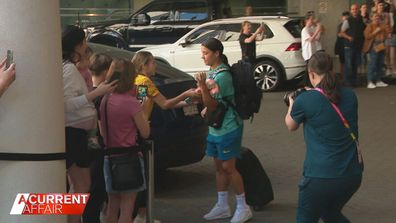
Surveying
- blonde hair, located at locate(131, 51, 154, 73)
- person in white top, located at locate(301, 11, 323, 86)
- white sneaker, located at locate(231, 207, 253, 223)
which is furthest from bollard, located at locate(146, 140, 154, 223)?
person in white top, located at locate(301, 11, 323, 86)

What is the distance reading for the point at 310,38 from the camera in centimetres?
1546

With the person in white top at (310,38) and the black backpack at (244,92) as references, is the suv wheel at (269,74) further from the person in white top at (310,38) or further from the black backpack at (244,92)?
the black backpack at (244,92)

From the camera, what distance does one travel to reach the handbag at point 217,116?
609 centimetres

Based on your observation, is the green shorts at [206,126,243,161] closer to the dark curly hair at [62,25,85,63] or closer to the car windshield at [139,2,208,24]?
the dark curly hair at [62,25,85,63]

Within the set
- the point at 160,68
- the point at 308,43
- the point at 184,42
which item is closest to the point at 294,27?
the point at 308,43

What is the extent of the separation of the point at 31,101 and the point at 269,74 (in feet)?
42.1

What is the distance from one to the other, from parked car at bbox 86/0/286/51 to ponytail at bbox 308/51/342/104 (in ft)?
42.5

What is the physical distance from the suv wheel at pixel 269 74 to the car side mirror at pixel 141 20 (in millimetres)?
3557

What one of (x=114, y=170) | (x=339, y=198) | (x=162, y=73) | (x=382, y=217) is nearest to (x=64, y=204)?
(x=114, y=170)

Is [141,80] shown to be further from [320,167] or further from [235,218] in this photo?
[320,167]

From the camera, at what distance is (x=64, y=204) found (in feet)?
9.91

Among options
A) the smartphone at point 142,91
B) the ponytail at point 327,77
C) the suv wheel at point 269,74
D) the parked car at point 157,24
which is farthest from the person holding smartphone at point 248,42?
the ponytail at point 327,77

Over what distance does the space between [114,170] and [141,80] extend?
1283 mm

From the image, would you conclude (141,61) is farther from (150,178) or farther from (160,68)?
(160,68)
